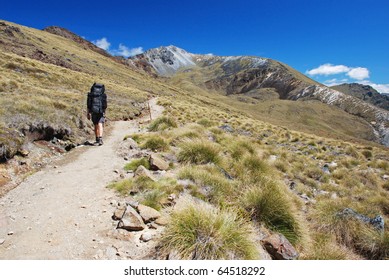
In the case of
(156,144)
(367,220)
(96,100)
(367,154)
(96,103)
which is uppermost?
(96,100)

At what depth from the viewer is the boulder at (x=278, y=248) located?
16.0 ft

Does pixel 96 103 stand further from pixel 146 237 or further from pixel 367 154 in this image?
pixel 367 154

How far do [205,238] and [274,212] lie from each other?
2425 millimetres

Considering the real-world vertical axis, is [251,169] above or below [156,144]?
below

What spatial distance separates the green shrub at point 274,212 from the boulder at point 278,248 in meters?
0.70

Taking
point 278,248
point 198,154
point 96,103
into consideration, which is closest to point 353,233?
point 278,248

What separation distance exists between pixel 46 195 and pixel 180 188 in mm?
3473

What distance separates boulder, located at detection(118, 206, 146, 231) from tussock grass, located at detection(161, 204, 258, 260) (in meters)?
0.76

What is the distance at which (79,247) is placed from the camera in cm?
451

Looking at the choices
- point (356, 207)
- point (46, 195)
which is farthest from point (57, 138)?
point (356, 207)

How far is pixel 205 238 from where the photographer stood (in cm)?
433

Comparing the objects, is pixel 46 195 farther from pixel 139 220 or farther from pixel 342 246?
pixel 342 246

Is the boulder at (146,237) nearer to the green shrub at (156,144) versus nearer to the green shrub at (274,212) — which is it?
the green shrub at (274,212)

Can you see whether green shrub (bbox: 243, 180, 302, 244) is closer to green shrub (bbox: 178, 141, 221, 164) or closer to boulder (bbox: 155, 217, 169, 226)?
boulder (bbox: 155, 217, 169, 226)
